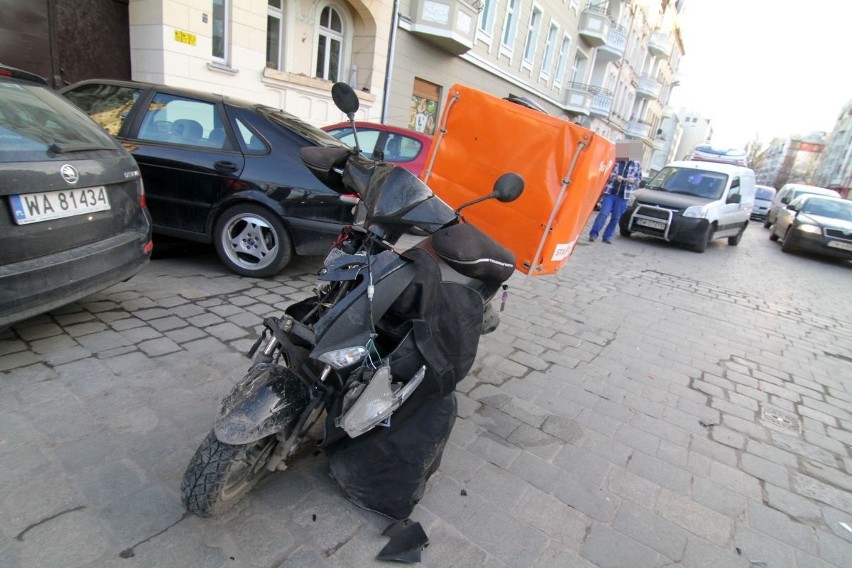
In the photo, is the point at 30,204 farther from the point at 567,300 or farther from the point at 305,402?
the point at 567,300

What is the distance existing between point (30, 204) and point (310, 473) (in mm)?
2055

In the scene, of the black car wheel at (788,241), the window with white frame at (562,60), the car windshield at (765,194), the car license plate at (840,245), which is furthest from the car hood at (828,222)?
the window with white frame at (562,60)

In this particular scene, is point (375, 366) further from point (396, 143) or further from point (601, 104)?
point (601, 104)

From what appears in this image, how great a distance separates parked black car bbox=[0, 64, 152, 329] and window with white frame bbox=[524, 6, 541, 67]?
2055 centimetres

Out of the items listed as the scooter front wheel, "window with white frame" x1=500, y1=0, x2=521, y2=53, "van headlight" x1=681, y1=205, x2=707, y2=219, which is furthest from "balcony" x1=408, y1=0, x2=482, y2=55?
the scooter front wheel

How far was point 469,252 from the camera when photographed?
183 cm

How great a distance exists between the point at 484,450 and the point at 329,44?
12348 millimetres

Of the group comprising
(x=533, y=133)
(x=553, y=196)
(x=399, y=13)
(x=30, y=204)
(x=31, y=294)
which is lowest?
(x=31, y=294)

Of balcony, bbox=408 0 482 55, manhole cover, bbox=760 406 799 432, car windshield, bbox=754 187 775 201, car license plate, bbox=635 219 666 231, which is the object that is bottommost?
manhole cover, bbox=760 406 799 432

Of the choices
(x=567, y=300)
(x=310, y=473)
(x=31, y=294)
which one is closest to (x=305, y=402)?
(x=310, y=473)

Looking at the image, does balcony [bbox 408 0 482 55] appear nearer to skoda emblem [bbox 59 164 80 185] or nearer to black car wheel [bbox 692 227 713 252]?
black car wheel [bbox 692 227 713 252]

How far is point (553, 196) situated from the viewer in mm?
3350

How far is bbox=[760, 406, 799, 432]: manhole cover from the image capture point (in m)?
3.52

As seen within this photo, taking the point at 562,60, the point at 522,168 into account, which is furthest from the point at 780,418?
the point at 562,60
